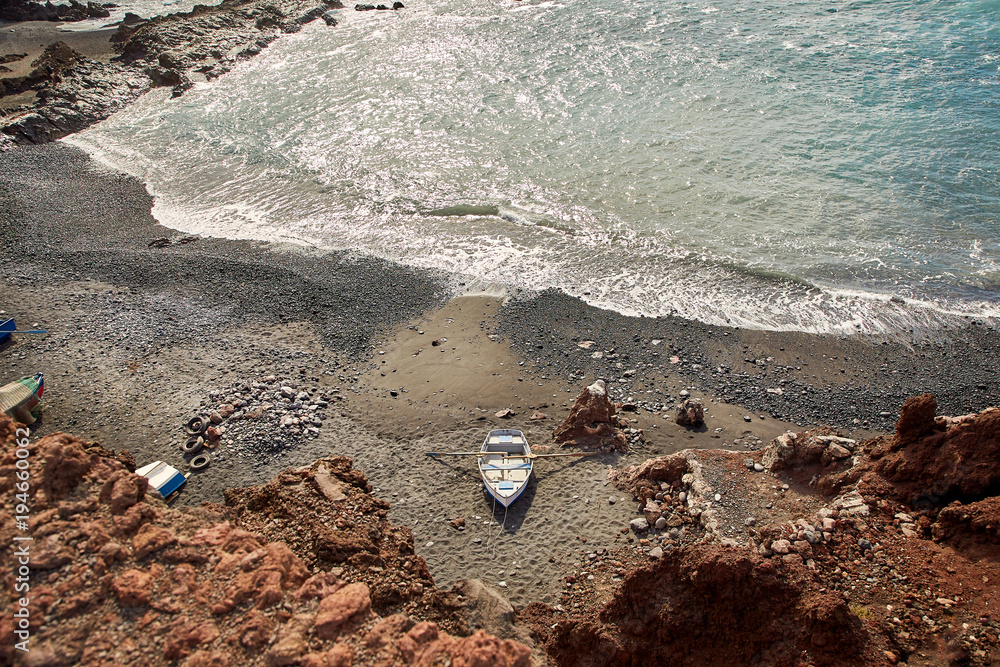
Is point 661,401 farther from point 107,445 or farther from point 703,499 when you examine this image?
point 107,445

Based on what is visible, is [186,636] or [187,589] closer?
[186,636]

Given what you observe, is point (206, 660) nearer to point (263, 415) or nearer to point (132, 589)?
point (132, 589)

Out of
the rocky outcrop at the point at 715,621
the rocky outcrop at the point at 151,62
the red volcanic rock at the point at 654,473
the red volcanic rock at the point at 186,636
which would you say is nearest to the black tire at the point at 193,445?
the red volcanic rock at the point at 186,636

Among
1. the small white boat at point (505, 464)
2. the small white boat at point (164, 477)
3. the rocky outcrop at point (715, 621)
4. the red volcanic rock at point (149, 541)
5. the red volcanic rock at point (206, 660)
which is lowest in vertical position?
the small white boat at point (505, 464)

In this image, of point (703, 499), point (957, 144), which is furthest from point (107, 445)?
point (957, 144)

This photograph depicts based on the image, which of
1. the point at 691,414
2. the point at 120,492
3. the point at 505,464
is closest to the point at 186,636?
the point at 120,492

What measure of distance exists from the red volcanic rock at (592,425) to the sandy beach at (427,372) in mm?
318

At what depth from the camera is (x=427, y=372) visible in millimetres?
12375

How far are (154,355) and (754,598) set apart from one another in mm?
12214

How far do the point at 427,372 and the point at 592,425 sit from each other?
3857 mm

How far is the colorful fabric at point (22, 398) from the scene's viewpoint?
10242 millimetres

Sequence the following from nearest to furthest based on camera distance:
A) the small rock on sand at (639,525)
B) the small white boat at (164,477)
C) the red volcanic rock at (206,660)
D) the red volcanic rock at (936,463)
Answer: the red volcanic rock at (206,660)
the red volcanic rock at (936,463)
the small rock on sand at (639,525)
the small white boat at (164,477)

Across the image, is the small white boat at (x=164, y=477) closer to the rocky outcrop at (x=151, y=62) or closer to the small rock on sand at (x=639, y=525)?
the small rock on sand at (x=639, y=525)

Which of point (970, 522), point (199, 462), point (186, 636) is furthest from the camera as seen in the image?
point (199, 462)
